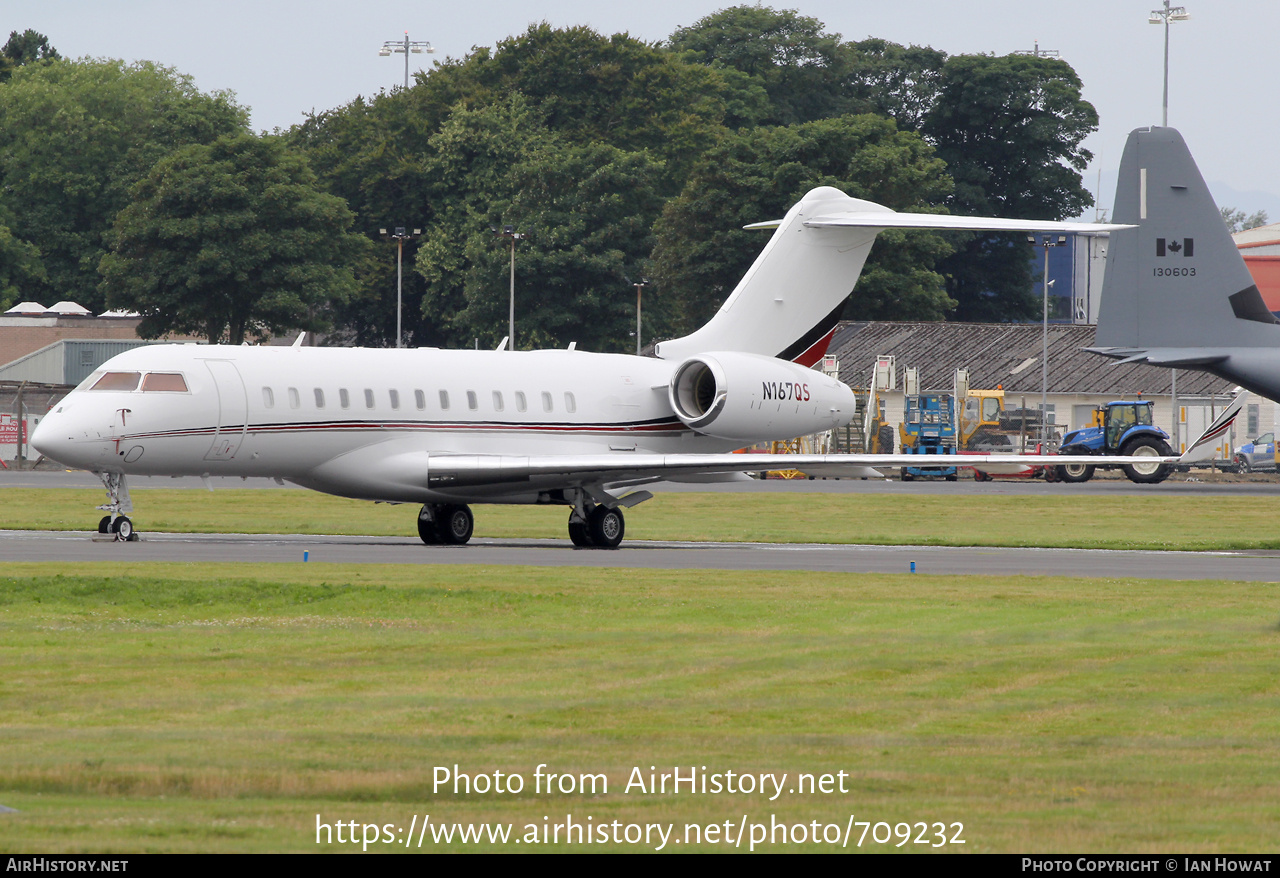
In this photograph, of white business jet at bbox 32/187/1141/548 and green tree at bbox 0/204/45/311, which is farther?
green tree at bbox 0/204/45/311

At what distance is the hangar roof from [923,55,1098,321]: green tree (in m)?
29.7

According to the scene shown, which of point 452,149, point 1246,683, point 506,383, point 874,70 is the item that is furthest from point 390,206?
point 1246,683

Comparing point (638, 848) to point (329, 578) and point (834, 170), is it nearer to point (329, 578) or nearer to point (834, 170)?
point (329, 578)

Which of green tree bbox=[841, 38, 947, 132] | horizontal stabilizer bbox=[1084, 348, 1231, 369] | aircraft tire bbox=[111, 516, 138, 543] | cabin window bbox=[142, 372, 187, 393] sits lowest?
aircraft tire bbox=[111, 516, 138, 543]

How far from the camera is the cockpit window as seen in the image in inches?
1115

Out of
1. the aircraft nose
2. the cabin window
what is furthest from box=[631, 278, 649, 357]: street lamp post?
the aircraft nose

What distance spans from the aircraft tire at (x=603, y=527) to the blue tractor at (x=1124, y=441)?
3235 cm

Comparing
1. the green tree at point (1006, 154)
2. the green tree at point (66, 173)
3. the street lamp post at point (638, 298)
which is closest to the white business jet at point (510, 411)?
the street lamp post at point (638, 298)

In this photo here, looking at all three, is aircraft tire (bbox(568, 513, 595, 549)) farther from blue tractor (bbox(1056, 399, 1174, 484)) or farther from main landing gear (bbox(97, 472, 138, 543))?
blue tractor (bbox(1056, 399, 1174, 484))

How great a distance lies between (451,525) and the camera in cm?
3125

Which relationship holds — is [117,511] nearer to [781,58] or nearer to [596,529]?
[596,529]

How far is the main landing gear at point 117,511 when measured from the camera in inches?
1113

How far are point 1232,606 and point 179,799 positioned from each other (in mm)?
13304
